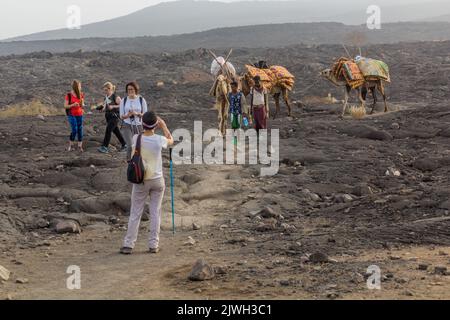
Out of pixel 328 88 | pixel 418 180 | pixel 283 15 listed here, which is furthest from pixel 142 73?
pixel 283 15

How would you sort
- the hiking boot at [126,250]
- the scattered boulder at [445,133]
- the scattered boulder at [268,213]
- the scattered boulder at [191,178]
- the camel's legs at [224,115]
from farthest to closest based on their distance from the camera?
1. the scattered boulder at [445,133]
2. the camel's legs at [224,115]
3. the scattered boulder at [191,178]
4. the scattered boulder at [268,213]
5. the hiking boot at [126,250]

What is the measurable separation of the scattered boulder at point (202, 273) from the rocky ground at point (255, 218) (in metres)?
0.01

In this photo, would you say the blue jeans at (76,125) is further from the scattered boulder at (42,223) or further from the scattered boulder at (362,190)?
the scattered boulder at (362,190)

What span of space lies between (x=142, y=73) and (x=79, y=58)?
799 cm

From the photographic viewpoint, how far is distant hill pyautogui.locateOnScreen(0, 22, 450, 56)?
254 ft

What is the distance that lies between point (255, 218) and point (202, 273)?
3.26 m

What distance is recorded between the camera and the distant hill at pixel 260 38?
7744 cm

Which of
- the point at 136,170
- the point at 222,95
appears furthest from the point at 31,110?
the point at 136,170

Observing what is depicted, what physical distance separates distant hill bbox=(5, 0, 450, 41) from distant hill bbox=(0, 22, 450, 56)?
1842 inches

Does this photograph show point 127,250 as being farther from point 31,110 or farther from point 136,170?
point 31,110

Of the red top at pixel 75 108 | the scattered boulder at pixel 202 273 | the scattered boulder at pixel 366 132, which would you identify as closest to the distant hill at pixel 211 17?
the scattered boulder at pixel 366 132

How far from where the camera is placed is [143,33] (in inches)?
5453

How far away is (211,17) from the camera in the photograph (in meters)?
165

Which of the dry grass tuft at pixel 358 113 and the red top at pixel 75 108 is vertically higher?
the red top at pixel 75 108
